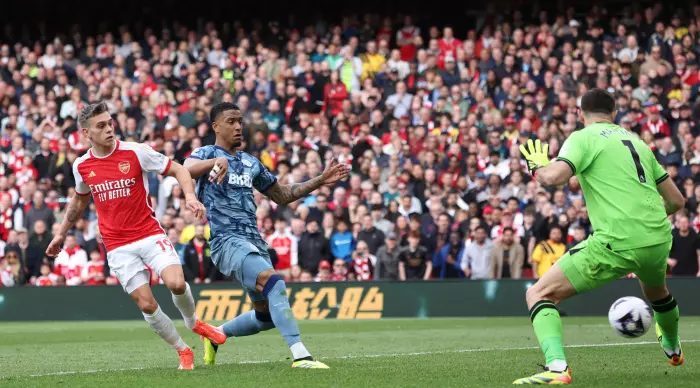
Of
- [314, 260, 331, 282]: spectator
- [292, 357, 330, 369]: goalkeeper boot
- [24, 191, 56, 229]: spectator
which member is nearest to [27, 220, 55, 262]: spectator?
[24, 191, 56, 229]: spectator

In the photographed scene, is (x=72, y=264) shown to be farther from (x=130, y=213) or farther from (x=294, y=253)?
(x=130, y=213)

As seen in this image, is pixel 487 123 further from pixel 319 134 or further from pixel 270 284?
pixel 270 284

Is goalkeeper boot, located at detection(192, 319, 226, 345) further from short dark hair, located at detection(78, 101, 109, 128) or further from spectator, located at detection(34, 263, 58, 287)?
spectator, located at detection(34, 263, 58, 287)

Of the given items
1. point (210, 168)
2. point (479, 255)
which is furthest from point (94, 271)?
point (210, 168)

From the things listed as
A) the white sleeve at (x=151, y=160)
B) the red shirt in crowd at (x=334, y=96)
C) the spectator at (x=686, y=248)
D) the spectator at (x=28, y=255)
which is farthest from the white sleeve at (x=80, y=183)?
the red shirt in crowd at (x=334, y=96)

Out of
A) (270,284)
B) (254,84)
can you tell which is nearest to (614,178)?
(270,284)

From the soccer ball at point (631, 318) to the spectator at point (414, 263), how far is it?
10.9 m

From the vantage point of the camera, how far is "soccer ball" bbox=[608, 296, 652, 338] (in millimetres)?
9250

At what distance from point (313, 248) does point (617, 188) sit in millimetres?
12571

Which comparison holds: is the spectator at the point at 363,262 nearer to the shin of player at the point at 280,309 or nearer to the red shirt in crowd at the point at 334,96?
the red shirt in crowd at the point at 334,96

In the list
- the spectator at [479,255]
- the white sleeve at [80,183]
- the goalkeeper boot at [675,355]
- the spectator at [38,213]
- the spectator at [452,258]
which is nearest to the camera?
the goalkeeper boot at [675,355]

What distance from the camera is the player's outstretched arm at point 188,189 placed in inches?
352

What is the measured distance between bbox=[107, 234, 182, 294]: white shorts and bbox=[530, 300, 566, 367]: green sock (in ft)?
10.7

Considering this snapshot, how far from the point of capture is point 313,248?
20625mm
